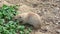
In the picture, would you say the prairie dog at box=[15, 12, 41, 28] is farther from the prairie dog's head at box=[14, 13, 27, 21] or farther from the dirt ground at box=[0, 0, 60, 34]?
the dirt ground at box=[0, 0, 60, 34]

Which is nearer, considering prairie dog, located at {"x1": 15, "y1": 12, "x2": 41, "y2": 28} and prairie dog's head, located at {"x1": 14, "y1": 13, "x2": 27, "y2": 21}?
prairie dog, located at {"x1": 15, "y1": 12, "x2": 41, "y2": 28}

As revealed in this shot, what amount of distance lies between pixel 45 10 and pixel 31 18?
883 millimetres

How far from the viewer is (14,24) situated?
496cm

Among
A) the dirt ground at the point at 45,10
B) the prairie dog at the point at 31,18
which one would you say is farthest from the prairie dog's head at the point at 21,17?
Answer: the dirt ground at the point at 45,10

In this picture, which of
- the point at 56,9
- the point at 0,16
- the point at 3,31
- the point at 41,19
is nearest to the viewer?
the point at 3,31

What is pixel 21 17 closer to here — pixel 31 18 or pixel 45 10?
pixel 31 18

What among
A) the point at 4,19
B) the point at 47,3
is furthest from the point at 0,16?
the point at 47,3

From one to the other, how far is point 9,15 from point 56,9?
4.79ft

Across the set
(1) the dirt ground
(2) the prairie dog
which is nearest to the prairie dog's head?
(2) the prairie dog

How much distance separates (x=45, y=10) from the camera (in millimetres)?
5824

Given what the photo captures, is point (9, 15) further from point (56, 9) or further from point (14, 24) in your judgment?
point (56, 9)

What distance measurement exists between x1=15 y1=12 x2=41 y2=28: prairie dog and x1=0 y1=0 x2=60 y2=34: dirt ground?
8.7 inches

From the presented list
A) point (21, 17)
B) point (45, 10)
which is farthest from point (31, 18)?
point (45, 10)

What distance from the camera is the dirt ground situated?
5225mm
